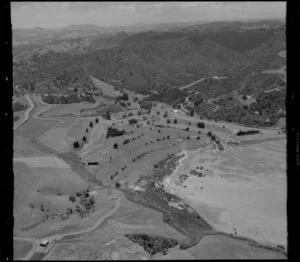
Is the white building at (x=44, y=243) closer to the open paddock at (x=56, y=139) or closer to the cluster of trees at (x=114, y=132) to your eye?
the open paddock at (x=56, y=139)

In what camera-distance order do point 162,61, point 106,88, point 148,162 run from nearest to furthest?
Result: point 148,162, point 106,88, point 162,61

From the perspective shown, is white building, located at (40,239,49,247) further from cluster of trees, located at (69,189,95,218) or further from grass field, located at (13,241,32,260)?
cluster of trees, located at (69,189,95,218)

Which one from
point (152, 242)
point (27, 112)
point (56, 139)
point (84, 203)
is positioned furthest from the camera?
point (27, 112)

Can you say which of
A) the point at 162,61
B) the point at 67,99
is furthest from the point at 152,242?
the point at 162,61

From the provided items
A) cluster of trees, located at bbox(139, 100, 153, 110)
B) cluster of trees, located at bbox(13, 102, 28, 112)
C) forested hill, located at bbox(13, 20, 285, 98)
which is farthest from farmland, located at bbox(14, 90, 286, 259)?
forested hill, located at bbox(13, 20, 285, 98)

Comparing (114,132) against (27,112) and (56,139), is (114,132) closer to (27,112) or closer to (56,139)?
(56,139)

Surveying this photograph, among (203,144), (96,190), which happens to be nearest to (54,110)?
(203,144)

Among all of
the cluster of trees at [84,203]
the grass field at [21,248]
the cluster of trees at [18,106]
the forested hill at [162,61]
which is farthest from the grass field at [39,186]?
the forested hill at [162,61]

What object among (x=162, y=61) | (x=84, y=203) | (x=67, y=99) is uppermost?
(x=162, y=61)

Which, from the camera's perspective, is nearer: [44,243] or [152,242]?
[44,243]
